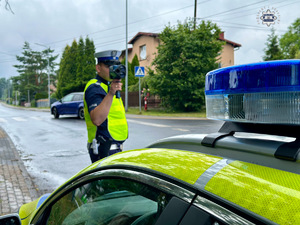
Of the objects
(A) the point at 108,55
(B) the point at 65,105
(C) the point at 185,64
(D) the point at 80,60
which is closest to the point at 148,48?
(D) the point at 80,60

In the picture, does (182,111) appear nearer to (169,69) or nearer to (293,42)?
(169,69)

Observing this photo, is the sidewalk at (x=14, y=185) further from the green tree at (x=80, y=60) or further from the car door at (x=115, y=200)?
the green tree at (x=80, y=60)

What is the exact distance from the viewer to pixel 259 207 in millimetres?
754

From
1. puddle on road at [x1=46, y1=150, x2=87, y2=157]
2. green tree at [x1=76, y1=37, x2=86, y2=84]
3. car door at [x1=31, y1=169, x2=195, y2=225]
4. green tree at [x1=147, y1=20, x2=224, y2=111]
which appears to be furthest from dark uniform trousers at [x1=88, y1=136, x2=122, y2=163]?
green tree at [x1=76, y1=37, x2=86, y2=84]

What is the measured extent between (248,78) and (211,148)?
0.30 metres

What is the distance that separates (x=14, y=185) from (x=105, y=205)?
3.71 metres

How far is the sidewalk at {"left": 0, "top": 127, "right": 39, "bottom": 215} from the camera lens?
12.6 feet

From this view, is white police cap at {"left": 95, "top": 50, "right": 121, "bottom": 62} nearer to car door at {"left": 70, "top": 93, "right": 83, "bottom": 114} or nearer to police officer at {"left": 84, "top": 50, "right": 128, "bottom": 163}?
police officer at {"left": 84, "top": 50, "right": 128, "bottom": 163}

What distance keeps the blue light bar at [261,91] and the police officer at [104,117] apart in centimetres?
173

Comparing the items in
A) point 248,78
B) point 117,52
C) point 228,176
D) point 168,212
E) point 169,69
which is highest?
point 169,69

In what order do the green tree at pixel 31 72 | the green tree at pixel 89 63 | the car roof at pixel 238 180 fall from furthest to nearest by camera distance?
the green tree at pixel 31 72
the green tree at pixel 89 63
the car roof at pixel 238 180

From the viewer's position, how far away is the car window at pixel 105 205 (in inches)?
47.7

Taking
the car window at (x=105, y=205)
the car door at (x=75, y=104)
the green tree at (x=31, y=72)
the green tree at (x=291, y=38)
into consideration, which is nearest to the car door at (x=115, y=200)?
the car window at (x=105, y=205)

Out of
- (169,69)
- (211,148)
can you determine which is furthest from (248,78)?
(169,69)
